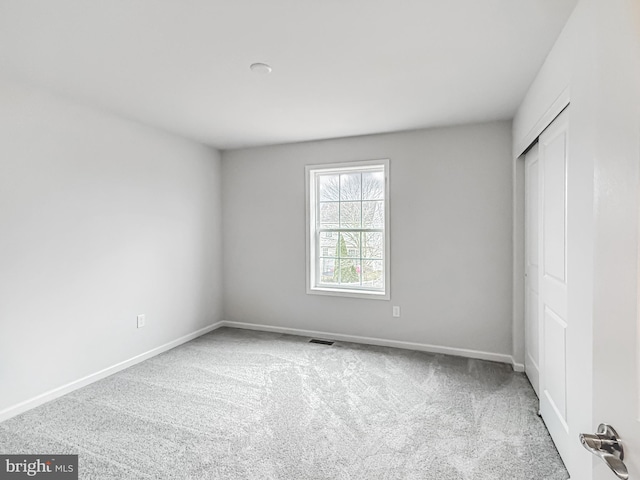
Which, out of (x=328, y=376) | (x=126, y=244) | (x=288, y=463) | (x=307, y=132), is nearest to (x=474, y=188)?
(x=307, y=132)

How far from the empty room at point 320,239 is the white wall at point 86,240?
21mm

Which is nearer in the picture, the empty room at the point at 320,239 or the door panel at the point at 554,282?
the empty room at the point at 320,239

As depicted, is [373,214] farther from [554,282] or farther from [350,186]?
[554,282]

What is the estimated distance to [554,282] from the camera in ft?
7.04

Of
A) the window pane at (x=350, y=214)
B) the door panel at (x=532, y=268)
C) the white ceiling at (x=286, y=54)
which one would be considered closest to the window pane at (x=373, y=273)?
the window pane at (x=350, y=214)

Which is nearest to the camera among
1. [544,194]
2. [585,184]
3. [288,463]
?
[585,184]

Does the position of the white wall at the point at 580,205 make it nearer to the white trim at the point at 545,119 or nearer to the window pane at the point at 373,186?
the white trim at the point at 545,119

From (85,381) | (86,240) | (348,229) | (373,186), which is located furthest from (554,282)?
(85,381)

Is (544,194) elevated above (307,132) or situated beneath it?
situated beneath

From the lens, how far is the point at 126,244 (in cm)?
335

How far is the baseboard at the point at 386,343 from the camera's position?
347cm

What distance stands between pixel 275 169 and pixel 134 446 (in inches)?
126

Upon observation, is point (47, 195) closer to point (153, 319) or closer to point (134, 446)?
point (153, 319)

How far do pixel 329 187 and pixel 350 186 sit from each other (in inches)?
10.7
